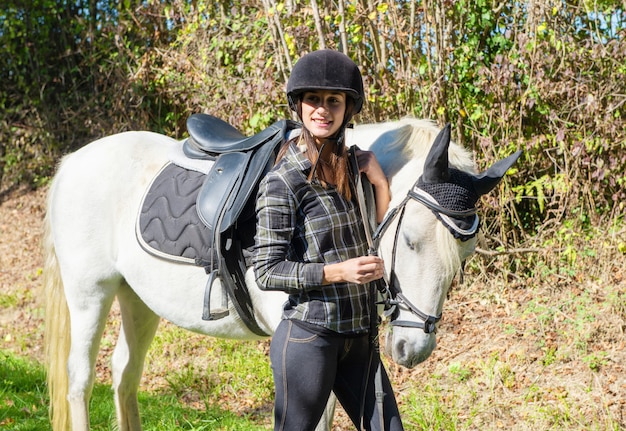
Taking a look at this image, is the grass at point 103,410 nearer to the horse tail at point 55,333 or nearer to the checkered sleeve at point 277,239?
the horse tail at point 55,333

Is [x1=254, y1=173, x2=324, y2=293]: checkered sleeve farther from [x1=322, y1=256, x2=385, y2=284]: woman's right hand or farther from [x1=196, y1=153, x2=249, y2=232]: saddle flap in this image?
[x1=196, y1=153, x2=249, y2=232]: saddle flap

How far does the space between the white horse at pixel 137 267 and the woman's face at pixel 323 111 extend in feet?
1.28

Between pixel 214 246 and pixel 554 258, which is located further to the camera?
pixel 554 258

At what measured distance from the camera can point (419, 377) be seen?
4.67 m

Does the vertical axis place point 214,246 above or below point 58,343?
above

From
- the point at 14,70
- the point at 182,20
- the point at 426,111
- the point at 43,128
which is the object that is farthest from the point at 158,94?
the point at 426,111

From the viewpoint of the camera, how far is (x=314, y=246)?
6.79 ft

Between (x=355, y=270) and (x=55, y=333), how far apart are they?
7.89ft

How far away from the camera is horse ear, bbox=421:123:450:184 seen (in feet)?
7.02

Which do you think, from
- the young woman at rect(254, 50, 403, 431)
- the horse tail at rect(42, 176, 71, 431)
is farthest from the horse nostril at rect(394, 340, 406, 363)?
the horse tail at rect(42, 176, 71, 431)

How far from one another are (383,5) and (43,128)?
7088 millimetres

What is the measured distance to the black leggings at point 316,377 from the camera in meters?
2.06

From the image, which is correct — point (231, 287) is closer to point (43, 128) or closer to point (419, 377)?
point (419, 377)

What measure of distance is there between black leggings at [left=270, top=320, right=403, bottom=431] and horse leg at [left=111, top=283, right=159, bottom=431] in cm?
178
